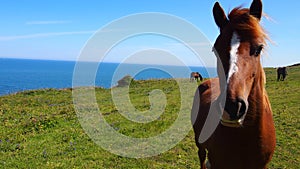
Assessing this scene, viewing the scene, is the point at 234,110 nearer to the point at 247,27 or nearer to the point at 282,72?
the point at 247,27

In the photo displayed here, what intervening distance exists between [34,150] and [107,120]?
16.9ft

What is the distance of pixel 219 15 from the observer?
434cm

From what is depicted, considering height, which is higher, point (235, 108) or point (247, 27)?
point (247, 27)

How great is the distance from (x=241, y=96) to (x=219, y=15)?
1.67 meters

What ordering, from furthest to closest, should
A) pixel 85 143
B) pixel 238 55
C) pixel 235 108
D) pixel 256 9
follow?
pixel 85 143
pixel 256 9
pixel 238 55
pixel 235 108

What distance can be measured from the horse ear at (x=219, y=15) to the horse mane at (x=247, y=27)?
7.0 inches

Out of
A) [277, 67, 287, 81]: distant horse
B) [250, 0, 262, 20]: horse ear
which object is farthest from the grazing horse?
[277, 67, 287, 81]: distant horse

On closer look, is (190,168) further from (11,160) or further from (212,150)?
(11,160)

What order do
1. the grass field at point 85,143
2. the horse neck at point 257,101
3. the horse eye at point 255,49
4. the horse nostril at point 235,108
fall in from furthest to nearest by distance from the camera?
1. the grass field at point 85,143
2. the horse neck at point 257,101
3. the horse eye at point 255,49
4. the horse nostril at point 235,108

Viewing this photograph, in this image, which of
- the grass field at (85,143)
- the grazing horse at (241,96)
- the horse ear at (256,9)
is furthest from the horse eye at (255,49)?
the grass field at (85,143)

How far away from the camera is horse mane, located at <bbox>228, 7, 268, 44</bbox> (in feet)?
12.4

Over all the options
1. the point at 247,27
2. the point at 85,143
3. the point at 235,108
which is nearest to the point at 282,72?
the point at 85,143

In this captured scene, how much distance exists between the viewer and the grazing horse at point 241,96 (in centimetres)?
337

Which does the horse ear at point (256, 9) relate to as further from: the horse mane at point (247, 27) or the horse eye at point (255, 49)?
the horse eye at point (255, 49)
